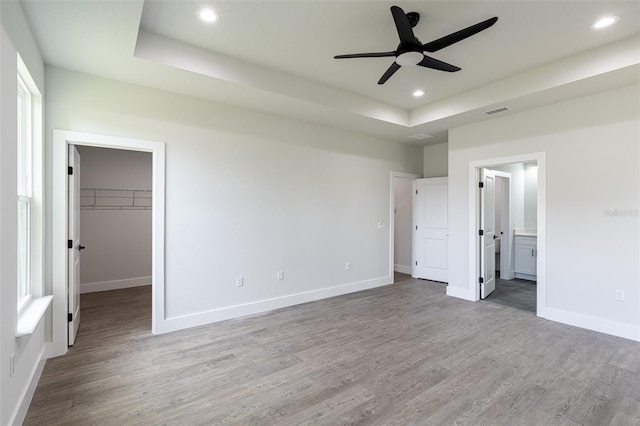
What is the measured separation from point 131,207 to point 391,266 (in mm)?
4826

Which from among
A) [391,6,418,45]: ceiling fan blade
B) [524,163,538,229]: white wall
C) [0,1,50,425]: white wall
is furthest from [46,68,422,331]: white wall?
[524,163,538,229]: white wall

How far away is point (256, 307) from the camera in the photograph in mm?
4219

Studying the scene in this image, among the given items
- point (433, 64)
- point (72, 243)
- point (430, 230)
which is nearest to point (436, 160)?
point (430, 230)

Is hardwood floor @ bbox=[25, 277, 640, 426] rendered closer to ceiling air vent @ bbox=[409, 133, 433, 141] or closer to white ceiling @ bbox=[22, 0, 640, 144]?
white ceiling @ bbox=[22, 0, 640, 144]

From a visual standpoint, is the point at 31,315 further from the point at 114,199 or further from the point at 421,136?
the point at 421,136

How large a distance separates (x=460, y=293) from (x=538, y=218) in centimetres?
161

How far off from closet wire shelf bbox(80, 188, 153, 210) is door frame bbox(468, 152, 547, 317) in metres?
5.51

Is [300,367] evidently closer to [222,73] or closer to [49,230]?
[49,230]

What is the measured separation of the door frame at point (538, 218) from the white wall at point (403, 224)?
1986 millimetres

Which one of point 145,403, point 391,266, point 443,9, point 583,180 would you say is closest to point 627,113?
point 583,180

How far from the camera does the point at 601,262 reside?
11.8 feet

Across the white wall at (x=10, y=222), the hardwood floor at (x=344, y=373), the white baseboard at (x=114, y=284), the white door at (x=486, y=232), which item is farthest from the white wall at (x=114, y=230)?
the white door at (x=486, y=232)

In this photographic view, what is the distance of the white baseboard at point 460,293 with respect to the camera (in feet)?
15.8

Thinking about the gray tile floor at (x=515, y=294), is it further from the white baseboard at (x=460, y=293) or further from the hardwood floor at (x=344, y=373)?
the hardwood floor at (x=344, y=373)
